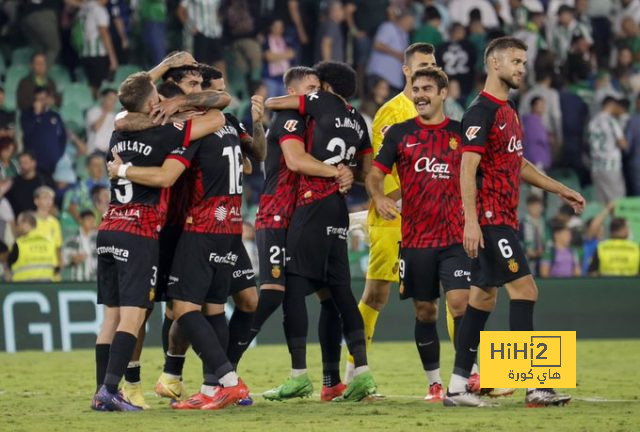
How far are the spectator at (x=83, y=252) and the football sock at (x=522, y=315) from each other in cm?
878

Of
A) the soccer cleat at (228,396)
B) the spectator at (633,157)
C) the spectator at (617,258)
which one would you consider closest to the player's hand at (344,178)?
the soccer cleat at (228,396)

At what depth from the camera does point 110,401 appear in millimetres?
9641

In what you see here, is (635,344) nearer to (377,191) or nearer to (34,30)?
(377,191)

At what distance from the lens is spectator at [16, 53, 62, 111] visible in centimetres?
1948

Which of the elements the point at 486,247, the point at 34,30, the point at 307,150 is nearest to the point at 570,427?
the point at 486,247

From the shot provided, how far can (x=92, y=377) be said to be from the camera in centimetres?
1291

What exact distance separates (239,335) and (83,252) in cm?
737

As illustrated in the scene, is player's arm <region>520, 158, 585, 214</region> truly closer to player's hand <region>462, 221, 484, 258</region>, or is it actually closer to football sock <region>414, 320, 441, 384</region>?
player's hand <region>462, 221, 484, 258</region>

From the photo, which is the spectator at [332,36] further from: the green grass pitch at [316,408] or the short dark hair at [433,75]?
the short dark hair at [433,75]

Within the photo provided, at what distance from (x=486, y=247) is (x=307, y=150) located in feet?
5.69

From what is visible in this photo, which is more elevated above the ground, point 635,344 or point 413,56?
point 413,56

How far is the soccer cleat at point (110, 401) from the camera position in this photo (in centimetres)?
962

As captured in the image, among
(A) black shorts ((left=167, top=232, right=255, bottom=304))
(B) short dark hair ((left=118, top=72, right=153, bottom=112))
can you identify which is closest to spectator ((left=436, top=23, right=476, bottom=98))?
(A) black shorts ((left=167, top=232, right=255, bottom=304))

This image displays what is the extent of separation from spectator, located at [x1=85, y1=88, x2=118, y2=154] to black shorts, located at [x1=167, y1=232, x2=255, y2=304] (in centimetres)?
981
